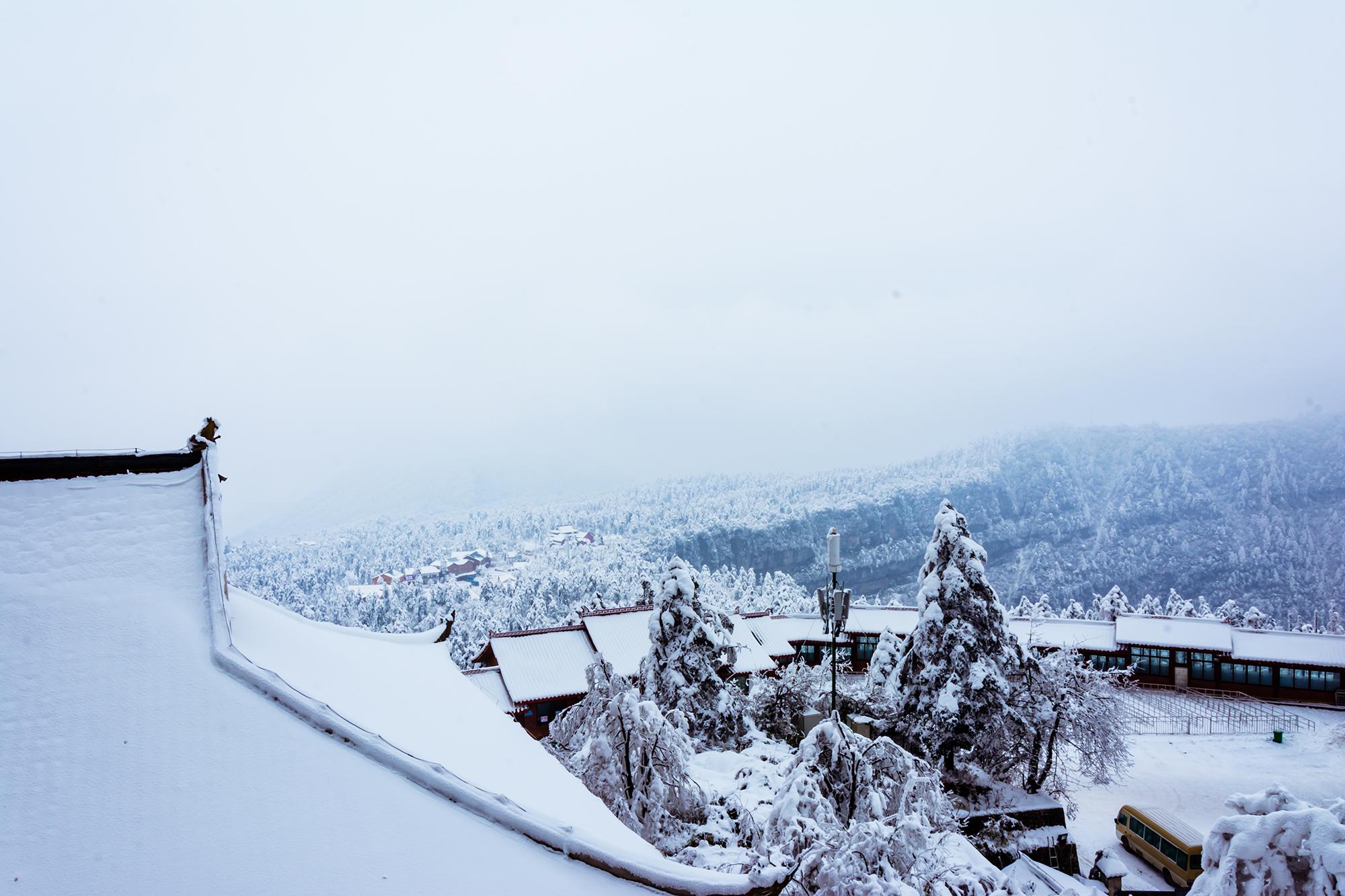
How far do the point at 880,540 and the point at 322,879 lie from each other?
124802mm

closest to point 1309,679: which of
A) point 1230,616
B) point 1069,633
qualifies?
point 1230,616

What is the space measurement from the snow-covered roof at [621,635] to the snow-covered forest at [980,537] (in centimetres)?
3044

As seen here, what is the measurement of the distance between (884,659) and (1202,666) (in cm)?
1829

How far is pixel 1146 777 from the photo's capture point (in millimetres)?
20578

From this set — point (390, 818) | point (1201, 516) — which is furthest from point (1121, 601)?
point (1201, 516)

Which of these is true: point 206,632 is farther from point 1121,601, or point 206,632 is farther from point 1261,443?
point 1261,443

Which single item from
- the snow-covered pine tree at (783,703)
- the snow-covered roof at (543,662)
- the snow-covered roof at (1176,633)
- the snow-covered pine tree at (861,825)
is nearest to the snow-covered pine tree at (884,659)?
the snow-covered pine tree at (783,703)

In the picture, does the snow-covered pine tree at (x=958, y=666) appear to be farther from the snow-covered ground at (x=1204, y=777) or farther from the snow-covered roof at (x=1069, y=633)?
the snow-covered roof at (x=1069, y=633)

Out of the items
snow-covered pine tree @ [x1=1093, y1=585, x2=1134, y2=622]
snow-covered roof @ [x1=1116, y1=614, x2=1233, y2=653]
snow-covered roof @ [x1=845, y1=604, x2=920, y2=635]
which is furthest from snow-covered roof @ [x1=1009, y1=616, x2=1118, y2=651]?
snow-covered roof @ [x1=845, y1=604, x2=920, y2=635]

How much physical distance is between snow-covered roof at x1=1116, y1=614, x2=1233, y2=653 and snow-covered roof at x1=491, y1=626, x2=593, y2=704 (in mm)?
23777

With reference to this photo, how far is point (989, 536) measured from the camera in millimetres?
119188

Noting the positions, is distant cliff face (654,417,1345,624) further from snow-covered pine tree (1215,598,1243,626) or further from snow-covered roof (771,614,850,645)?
snow-covered roof (771,614,850,645)

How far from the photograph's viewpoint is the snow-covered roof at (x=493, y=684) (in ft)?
72.3

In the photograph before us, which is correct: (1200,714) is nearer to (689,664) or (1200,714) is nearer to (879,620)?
(879,620)
